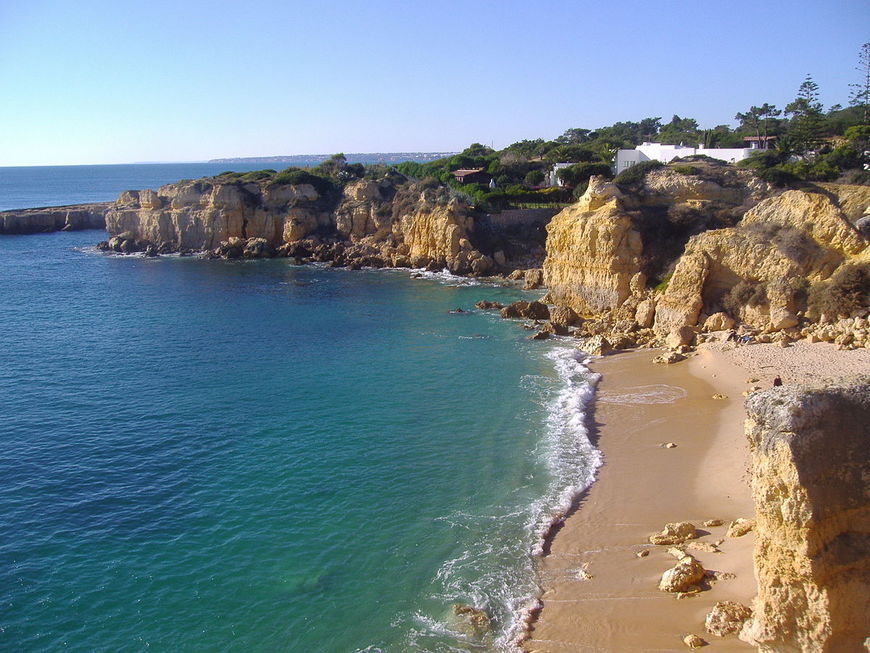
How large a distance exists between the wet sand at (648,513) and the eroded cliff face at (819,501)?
1.86 m

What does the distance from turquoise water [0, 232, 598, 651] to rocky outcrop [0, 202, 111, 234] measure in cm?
6133

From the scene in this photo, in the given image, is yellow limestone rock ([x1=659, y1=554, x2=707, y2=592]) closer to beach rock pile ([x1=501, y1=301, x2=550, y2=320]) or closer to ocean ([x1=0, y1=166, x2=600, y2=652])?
ocean ([x1=0, y1=166, x2=600, y2=652])

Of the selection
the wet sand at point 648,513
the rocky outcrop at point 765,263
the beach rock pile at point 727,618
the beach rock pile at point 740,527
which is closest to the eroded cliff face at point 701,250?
the rocky outcrop at point 765,263

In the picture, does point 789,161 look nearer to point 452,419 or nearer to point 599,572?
point 452,419

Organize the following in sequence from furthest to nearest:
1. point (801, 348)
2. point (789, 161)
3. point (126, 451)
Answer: point (789, 161) → point (801, 348) → point (126, 451)

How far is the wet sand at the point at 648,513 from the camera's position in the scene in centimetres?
1309

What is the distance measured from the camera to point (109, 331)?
120ft

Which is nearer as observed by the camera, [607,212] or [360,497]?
[360,497]

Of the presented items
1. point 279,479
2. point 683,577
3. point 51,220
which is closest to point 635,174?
point 279,479

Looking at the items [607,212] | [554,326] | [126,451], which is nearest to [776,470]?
[126,451]

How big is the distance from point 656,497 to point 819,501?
27.7ft

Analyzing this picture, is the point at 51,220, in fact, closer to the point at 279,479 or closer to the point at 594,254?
the point at 594,254

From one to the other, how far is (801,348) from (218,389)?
77.9ft

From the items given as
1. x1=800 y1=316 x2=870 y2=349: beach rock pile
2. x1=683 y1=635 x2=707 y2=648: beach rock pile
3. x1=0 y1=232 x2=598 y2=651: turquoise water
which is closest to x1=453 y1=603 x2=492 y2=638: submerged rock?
x1=0 y1=232 x2=598 y2=651: turquoise water
